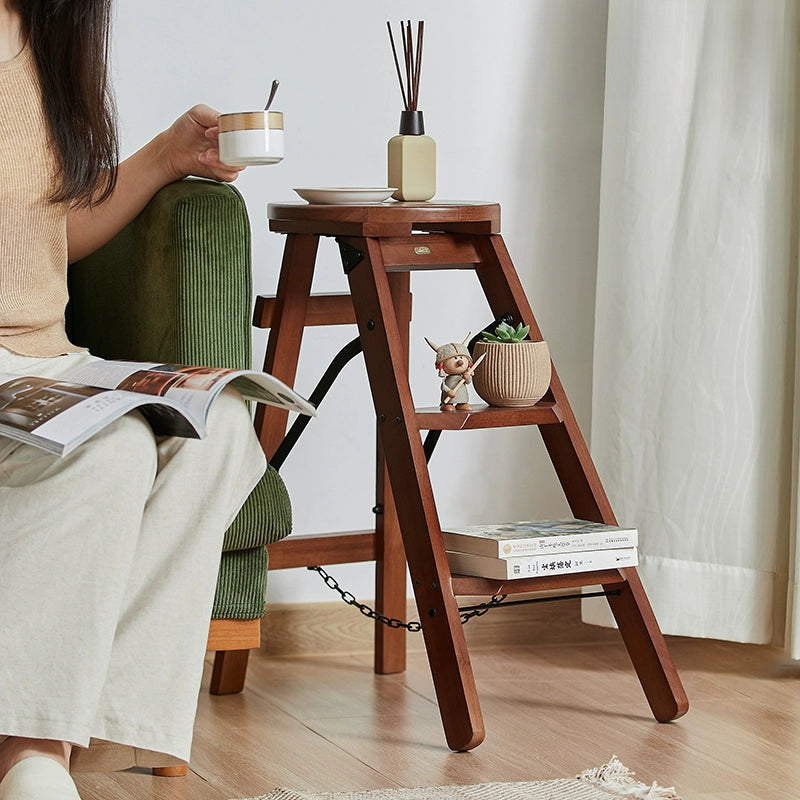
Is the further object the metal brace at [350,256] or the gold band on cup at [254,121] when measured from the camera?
the metal brace at [350,256]

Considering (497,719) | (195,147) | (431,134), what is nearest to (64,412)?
(195,147)

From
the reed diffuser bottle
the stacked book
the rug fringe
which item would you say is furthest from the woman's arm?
the rug fringe

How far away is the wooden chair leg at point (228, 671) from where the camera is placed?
1.86 metres

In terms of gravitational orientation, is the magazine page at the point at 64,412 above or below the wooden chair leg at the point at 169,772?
above

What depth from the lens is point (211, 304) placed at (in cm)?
148

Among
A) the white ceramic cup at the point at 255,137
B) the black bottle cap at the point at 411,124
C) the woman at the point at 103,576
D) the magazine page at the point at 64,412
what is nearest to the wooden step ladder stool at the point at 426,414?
the black bottle cap at the point at 411,124

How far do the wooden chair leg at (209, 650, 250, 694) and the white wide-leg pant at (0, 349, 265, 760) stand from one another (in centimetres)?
69

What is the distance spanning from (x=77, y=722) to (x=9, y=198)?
2.11 ft

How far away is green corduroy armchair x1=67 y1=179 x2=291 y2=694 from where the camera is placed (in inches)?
58.0

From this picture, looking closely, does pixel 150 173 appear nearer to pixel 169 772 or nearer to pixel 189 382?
pixel 189 382

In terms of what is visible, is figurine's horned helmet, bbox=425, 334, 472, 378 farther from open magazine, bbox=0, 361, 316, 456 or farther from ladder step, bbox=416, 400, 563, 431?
open magazine, bbox=0, 361, 316, 456

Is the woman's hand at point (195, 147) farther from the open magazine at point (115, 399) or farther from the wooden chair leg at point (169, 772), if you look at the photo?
the wooden chair leg at point (169, 772)

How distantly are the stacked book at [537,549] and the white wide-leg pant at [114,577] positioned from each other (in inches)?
20.0

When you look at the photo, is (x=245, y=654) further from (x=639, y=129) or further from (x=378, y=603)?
(x=639, y=129)
